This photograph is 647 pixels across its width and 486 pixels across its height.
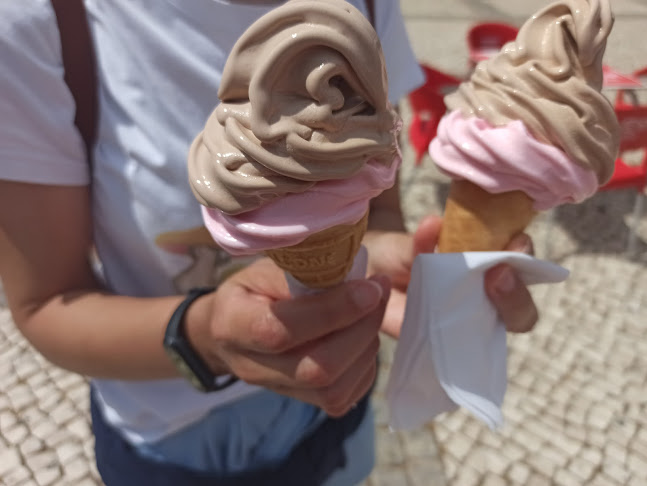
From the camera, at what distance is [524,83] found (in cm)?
116

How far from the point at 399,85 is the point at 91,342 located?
3.66 feet

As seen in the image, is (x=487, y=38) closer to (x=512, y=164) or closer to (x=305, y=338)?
(x=512, y=164)

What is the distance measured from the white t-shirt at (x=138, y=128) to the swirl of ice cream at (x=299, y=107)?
0.36 meters

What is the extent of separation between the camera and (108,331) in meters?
1.20

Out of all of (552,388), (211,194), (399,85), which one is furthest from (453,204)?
(552,388)

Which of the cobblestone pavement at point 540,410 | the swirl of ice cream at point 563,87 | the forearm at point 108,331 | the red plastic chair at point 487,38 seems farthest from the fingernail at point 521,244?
the red plastic chair at point 487,38

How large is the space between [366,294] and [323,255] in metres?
0.11

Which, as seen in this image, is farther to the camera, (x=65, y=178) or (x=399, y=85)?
(x=399, y=85)

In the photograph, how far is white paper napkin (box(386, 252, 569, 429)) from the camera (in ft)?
3.83

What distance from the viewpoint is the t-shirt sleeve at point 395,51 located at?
1463mm

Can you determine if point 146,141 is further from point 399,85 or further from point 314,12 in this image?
point 399,85

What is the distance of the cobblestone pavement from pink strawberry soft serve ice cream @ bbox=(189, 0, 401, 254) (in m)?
1.88

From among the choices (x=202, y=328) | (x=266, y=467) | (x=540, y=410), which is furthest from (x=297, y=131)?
(x=540, y=410)

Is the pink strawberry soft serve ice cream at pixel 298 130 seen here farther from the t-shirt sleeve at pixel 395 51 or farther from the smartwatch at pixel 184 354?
the t-shirt sleeve at pixel 395 51
